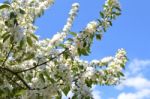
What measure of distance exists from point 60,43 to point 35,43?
907mm

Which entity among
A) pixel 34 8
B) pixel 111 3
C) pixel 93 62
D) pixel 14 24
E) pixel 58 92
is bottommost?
pixel 58 92

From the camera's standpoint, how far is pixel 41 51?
794cm

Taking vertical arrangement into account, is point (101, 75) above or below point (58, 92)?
above

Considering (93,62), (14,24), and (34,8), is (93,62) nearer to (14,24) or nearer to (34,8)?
(34,8)

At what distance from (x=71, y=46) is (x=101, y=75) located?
1.07 metres

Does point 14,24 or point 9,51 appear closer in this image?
point 14,24

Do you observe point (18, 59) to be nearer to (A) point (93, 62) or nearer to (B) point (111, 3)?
(A) point (93, 62)

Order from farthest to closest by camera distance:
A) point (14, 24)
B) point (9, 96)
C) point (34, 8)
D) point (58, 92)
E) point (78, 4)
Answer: point (34, 8)
point (78, 4)
point (9, 96)
point (58, 92)
point (14, 24)

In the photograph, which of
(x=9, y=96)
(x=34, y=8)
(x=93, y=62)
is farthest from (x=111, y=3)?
(x=9, y=96)

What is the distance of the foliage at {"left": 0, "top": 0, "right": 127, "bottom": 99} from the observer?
6852 mm

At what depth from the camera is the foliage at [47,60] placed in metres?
6.85

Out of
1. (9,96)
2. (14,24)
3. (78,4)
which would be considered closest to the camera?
(14,24)

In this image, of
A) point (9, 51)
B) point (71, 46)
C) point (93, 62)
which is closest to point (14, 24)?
point (71, 46)

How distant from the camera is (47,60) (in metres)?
7.51
